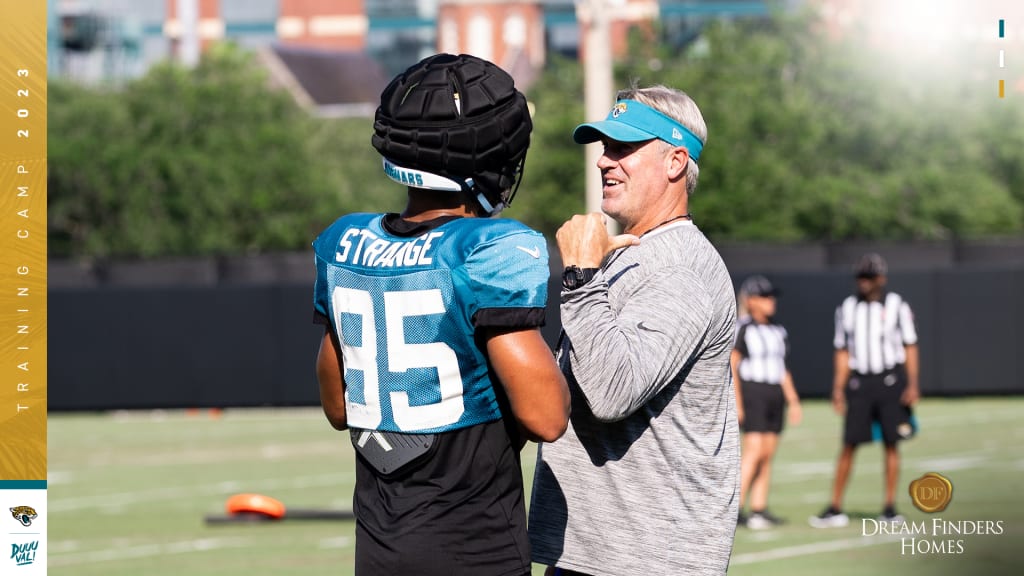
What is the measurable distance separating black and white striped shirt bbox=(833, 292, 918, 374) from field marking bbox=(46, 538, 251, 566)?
4.76m

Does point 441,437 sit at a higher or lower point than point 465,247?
lower

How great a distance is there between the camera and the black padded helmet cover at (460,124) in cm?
349

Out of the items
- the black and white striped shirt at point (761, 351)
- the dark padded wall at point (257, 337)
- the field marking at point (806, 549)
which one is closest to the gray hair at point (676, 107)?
the field marking at point (806, 549)

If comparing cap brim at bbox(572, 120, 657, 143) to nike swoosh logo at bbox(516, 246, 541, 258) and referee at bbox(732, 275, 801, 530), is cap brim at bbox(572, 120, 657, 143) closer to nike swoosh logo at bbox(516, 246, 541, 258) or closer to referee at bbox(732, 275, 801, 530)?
nike swoosh logo at bbox(516, 246, 541, 258)

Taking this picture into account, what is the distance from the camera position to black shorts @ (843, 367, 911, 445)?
11750 mm

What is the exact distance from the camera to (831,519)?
11102 mm

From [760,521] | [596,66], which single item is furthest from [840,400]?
[596,66]

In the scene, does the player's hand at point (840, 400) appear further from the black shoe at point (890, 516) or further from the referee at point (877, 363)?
the black shoe at point (890, 516)

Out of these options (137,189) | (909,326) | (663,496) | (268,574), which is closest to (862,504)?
(909,326)

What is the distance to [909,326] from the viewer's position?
11945 millimetres

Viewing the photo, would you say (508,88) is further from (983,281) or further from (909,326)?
(983,281)

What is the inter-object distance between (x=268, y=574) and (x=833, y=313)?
1303cm

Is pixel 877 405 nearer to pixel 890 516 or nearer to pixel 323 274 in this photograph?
pixel 890 516

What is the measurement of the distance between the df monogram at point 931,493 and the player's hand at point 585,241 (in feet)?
24.9
